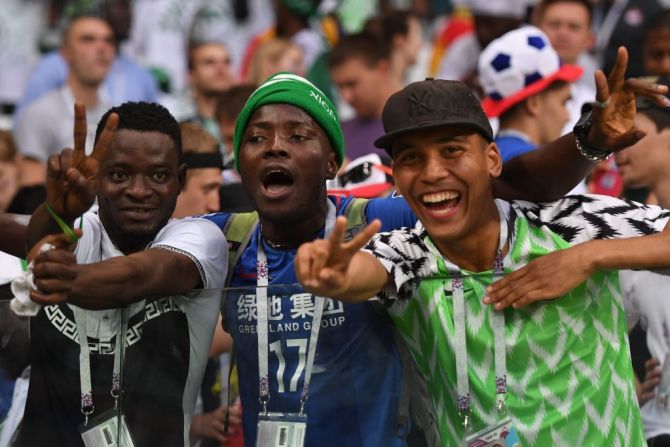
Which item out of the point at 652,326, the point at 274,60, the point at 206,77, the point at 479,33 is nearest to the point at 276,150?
the point at 652,326

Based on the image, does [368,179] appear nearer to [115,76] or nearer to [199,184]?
→ [199,184]

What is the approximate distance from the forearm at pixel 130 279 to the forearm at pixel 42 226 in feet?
0.45

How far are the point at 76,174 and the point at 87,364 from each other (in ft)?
2.20

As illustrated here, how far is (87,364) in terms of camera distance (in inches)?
166

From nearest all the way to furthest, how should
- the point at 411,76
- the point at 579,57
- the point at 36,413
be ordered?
the point at 36,413, the point at 579,57, the point at 411,76

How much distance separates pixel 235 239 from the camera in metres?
4.72

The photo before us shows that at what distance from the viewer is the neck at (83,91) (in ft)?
30.9

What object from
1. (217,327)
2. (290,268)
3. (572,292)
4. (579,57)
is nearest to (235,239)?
(290,268)

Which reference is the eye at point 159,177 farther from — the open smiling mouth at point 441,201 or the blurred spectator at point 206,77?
the blurred spectator at point 206,77

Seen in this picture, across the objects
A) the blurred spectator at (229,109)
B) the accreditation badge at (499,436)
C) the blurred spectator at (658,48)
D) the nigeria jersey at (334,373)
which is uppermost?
the blurred spectator at (658,48)

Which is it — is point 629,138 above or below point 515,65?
below

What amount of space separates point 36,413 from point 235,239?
0.92m

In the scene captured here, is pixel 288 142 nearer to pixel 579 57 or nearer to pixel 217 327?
pixel 217 327

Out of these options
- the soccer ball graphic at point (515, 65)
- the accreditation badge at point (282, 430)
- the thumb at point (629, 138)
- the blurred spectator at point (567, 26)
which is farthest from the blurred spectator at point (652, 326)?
the blurred spectator at point (567, 26)
